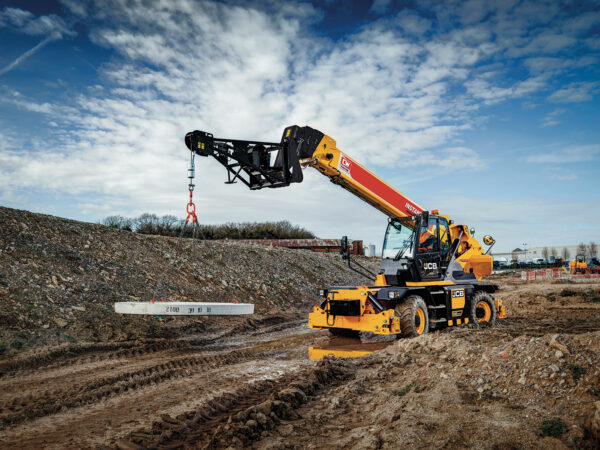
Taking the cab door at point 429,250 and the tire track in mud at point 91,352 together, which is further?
the cab door at point 429,250

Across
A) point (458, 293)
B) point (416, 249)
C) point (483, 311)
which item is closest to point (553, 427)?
point (416, 249)

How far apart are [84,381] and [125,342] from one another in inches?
124

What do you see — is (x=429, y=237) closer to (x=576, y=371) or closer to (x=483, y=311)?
(x=483, y=311)

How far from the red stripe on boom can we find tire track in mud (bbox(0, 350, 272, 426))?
16.3ft

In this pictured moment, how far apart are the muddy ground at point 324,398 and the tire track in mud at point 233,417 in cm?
1

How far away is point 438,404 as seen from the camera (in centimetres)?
446

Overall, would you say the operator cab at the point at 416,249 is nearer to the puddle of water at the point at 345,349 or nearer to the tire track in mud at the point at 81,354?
the puddle of water at the point at 345,349

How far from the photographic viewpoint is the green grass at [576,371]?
453 cm

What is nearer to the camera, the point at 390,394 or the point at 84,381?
the point at 390,394

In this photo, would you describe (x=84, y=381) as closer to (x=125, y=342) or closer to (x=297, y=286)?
(x=125, y=342)

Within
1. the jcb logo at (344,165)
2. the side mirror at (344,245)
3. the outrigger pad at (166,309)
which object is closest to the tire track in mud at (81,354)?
the outrigger pad at (166,309)

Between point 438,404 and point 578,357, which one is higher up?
point 578,357

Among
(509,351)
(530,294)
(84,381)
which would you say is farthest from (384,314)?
(530,294)

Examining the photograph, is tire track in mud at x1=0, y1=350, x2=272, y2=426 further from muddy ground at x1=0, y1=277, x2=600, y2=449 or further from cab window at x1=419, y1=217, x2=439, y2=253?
cab window at x1=419, y1=217, x2=439, y2=253
